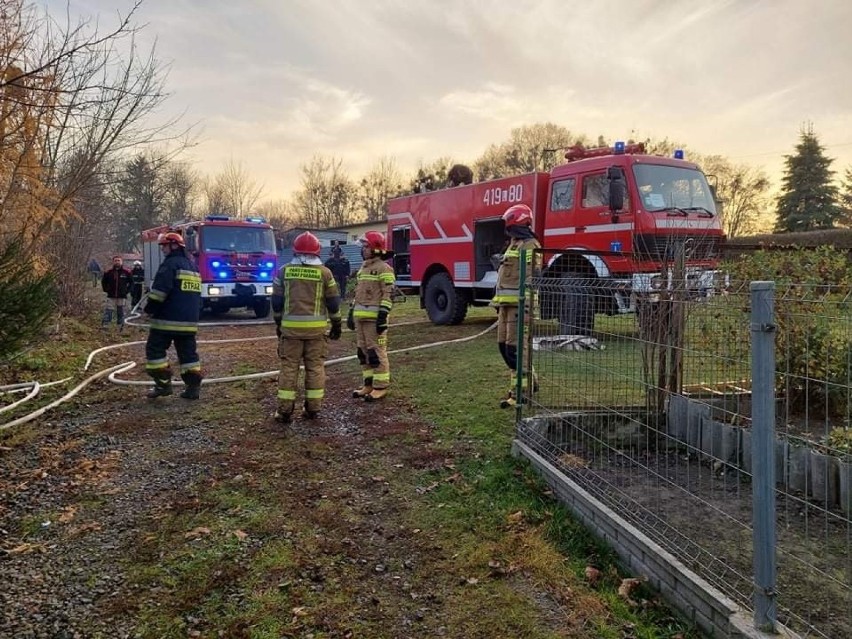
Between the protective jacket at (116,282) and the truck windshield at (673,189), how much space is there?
1015 cm

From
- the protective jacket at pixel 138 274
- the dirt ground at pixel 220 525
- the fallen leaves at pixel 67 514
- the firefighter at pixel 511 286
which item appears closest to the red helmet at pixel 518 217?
the firefighter at pixel 511 286

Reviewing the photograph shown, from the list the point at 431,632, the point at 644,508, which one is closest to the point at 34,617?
the point at 431,632

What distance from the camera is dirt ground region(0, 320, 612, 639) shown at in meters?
2.45

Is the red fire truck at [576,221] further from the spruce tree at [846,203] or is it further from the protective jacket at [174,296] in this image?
the spruce tree at [846,203]

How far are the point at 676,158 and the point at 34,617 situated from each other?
356 inches

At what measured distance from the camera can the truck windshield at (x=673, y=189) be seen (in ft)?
26.7

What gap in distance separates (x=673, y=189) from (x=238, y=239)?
9880 millimetres

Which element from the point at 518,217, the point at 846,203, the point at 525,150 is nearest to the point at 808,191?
the point at 846,203

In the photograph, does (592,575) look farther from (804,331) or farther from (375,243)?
(375,243)

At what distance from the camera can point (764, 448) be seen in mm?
1967

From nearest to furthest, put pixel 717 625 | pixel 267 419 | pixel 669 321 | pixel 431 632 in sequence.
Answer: pixel 717 625
pixel 431 632
pixel 669 321
pixel 267 419

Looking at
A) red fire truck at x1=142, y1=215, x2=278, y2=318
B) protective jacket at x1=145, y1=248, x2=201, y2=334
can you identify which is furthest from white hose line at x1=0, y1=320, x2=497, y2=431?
red fire truck at x1=142, y1=215, x2=278, y2=318

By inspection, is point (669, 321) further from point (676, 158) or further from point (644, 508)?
point (676, 158)

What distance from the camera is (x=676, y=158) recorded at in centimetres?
869
